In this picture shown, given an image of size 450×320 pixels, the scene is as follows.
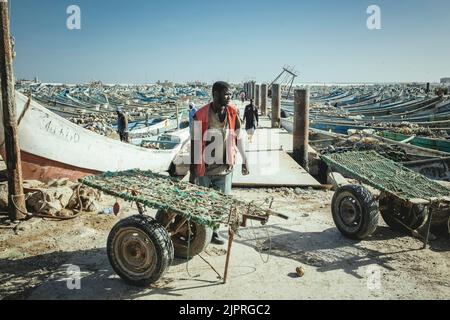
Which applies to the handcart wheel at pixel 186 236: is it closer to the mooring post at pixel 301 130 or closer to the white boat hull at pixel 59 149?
the white boat hull at pixel 59 149

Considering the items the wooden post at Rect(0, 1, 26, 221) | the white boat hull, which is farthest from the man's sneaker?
the white boat hull

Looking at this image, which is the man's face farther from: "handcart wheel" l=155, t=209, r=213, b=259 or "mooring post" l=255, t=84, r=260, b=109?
"mooring post" l=255, t=84, r=260, b=109

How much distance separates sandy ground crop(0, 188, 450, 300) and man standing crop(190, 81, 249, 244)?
3.35 feet

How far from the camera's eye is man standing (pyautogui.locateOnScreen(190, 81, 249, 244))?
454cm

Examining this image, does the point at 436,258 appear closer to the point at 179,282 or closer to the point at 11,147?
the point at 179,282

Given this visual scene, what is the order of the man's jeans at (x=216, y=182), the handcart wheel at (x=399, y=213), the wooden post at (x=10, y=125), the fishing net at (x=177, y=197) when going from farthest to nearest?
the wooden post at (x=10, y=125) → the handcart wheel at (x=399, y=213) → the man's jeans at (x=216, y=182) → the fishing net at (x=177, y=197)

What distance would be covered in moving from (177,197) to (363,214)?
265 cm

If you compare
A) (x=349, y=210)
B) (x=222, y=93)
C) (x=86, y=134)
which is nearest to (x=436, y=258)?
(x=349, y=210)

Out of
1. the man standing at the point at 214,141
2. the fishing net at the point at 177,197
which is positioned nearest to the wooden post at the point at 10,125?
the fishing net at the point at 177,197

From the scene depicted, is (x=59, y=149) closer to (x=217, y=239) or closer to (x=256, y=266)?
(x=217, y=239)

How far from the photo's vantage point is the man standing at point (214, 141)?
4.54 m

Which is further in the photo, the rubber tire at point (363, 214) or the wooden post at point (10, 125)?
the wooden post at point (10, 125)

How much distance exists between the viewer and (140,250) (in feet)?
12.1
